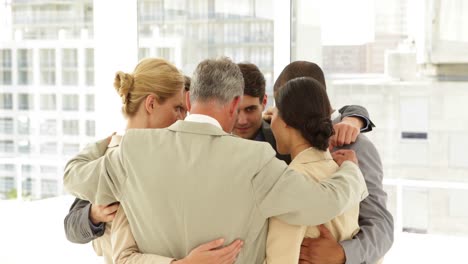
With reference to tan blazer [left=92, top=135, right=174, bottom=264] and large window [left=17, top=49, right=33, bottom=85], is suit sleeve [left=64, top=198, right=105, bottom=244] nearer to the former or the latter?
tan blazer [left=92, top=135, right=174, bottom=264]

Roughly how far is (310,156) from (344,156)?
110mm

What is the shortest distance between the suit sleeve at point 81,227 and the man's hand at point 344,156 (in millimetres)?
654

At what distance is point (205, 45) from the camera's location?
4.37m

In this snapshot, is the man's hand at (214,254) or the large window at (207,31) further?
the large window at (207,31)

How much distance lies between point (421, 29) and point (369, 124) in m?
1.92

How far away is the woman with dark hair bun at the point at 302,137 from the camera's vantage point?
1.56 m

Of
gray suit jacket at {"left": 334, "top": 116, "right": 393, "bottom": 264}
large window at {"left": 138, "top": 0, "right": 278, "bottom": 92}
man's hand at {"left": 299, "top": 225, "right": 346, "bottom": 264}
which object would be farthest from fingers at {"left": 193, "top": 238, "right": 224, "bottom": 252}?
large window at {"left": 138, "top": 0, "right": 278, "bottom": 92}

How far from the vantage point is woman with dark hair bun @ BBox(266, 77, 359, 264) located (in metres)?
1.56

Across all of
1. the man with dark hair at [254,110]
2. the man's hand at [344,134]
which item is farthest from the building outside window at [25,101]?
the man's hand at [344,134]

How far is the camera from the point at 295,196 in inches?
58.4

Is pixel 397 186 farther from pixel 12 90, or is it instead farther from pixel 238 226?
pixel 12 90

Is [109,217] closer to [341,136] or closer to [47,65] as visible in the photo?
[341,136]

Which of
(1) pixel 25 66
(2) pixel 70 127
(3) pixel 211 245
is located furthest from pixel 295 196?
(1) pixel 25 66

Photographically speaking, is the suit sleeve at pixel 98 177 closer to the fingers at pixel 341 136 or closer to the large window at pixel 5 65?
the fingers at pixel 341 136
